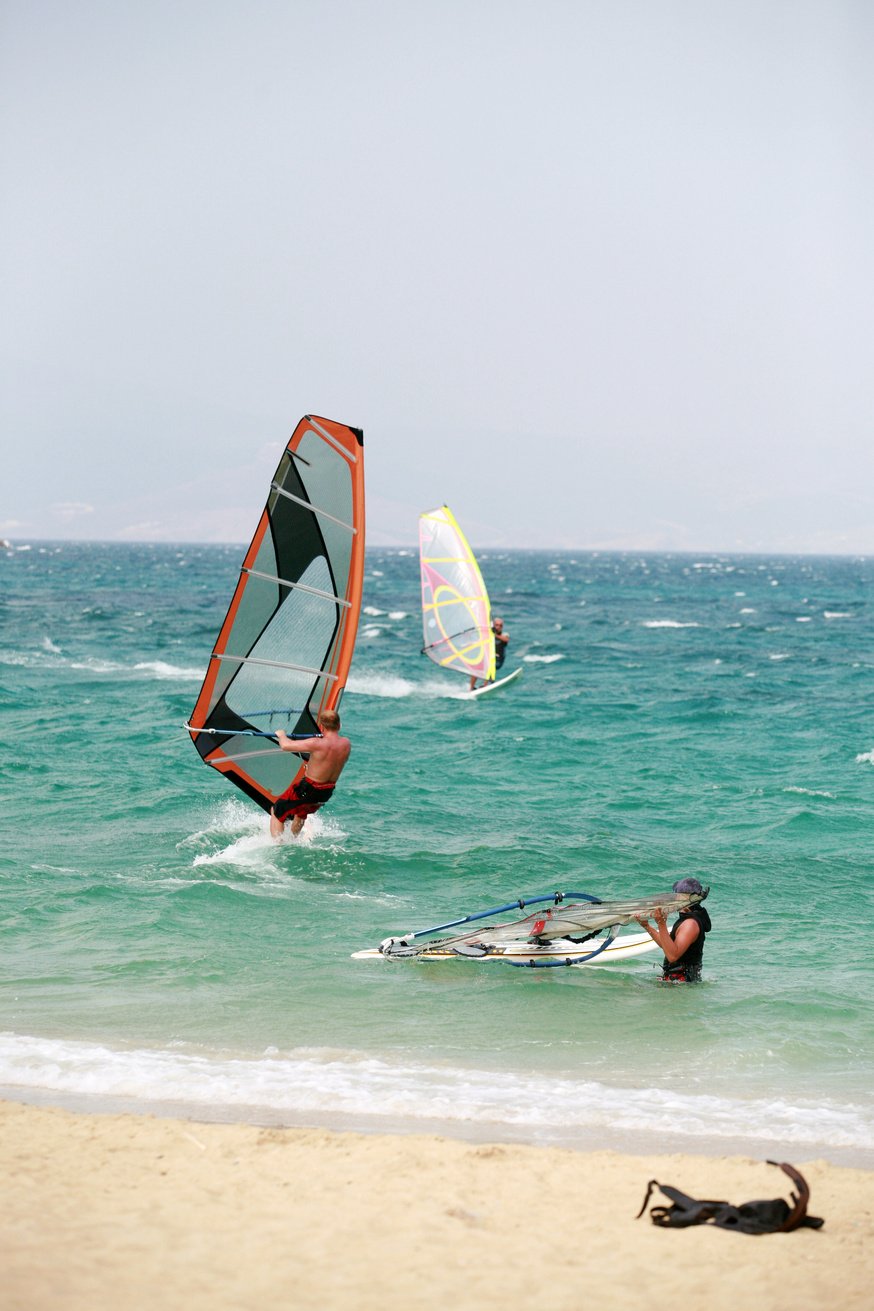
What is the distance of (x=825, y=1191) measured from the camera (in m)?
5.45

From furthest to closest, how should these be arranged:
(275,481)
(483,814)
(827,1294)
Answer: (483,814)
(275,481)
(827,1294)

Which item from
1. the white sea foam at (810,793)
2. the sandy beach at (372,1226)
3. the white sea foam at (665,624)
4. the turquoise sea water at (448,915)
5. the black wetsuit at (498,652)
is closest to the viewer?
the sandy beach at (372,1226)

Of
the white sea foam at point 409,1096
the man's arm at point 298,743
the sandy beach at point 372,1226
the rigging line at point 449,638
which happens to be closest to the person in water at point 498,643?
the rigging line at point 449,638

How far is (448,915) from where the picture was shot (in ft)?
34.8

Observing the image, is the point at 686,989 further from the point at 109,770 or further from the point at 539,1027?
the point at 109,770

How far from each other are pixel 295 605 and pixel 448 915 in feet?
9.98

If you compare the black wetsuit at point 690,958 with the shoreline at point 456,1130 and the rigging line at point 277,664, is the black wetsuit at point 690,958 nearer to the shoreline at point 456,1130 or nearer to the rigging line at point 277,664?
the shoreline at point 456,1130

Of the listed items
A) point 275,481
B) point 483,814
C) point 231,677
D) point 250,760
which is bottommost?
point 483,814

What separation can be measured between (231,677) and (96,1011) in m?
3.69

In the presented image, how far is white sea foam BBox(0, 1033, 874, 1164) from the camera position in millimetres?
6375

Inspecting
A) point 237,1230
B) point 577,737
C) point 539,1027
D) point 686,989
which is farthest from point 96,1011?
point 577,737

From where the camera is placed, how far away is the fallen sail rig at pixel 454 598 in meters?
26.2

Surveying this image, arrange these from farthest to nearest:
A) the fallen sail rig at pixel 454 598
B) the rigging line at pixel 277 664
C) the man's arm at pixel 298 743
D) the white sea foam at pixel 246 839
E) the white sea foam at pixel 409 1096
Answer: the fallen sail rig at pixel 454 598
the white sea foam at pixel 246 839
the rigging line at pixel 277 664
the man's arm at pixel 298 743
the white sea foam at pixel 409 1096

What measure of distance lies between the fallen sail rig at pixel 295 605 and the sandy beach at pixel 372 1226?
5243 mm
